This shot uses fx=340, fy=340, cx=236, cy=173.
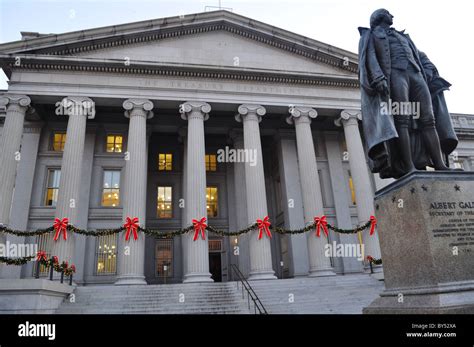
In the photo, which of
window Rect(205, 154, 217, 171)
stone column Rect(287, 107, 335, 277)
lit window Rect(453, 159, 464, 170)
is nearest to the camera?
stone column Rect(287, 107, 335, 277)

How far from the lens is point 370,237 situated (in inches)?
775

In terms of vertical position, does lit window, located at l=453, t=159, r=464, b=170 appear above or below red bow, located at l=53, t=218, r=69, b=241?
above

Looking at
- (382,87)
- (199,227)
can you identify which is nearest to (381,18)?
(382,87)

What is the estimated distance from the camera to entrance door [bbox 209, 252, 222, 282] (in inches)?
959

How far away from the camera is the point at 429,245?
4.75 meters

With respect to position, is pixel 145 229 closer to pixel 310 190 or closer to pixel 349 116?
pixel 310 190

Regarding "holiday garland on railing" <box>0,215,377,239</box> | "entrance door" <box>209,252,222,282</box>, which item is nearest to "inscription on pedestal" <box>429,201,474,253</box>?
"holiday garland on railing" <box>0,215,377,239</box>

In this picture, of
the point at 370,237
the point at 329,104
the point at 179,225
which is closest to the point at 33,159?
the point at 179,225

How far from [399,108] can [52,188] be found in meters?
21.7
